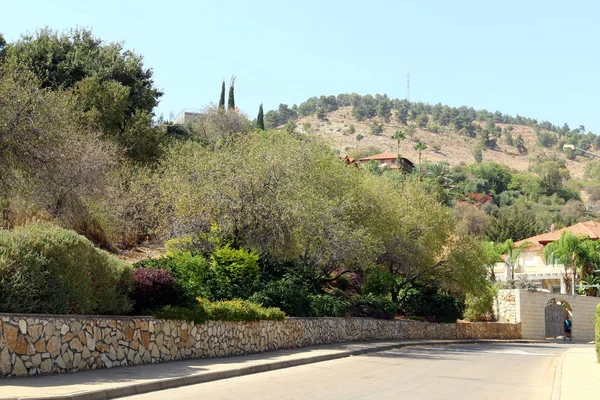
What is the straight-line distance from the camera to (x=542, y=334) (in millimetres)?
55125

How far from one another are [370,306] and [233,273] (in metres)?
12.6

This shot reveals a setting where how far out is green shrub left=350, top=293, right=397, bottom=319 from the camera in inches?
1395

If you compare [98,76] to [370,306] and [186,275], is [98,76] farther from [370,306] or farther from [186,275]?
[186,275]

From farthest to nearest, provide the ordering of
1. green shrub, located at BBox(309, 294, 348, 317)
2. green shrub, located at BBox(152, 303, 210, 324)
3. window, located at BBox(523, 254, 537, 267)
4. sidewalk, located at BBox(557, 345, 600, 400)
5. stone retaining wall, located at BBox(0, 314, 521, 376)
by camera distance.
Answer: window, located at BBox(523, 254, 537, 267)
green shrub, located at BBox(309, 294, 348, 317)
green shrub, located at BBox(152, 303, 210, 324)
sidewalk, located at BBox(557, 345, 600, 400)
stone retaining wall, located at BBox(0, 314, 521, 376)

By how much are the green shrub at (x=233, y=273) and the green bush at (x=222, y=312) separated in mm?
1049

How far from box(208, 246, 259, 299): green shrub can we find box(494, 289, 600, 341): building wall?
3178cm

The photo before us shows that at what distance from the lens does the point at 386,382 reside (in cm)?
1639

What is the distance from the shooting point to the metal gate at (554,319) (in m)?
56.8

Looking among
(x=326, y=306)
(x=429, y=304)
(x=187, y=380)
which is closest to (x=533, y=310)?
(x=429, y=304)

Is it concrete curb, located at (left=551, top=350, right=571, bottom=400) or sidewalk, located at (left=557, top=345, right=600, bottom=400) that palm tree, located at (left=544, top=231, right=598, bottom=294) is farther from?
concrete curb, located at (left=551, top=350, right=571, bottom=400)

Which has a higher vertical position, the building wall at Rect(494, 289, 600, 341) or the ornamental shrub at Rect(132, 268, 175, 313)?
the ornamental shrub at Rect(132, 268, 175, 313)

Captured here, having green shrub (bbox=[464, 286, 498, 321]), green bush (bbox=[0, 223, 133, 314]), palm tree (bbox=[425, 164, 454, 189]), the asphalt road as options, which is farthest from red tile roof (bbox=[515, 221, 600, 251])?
green bush (bbox=[0, 223, 133, 314])

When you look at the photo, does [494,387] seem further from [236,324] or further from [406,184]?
[406,184]

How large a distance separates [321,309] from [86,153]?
1195 centimetres
